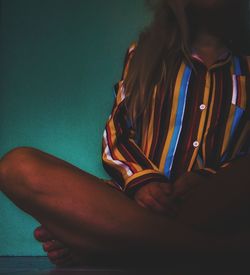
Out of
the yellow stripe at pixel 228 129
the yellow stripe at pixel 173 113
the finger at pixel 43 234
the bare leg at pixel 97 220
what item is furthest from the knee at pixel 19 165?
the yellow stripe at pixel 228 129

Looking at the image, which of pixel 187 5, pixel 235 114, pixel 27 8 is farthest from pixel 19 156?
pixel 27 8

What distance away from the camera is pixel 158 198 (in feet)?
2.81

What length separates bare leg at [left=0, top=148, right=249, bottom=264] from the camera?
2.50 feet

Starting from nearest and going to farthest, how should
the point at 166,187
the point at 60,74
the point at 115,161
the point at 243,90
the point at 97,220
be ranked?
1. the point at 97,220
2. the point at 166,187
3. the point at 115,161
4. the point at 243,90
5. the point at 60,74

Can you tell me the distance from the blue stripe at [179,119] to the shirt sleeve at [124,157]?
58mm

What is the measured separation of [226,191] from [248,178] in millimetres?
42

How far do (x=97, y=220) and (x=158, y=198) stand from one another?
0.47 feet

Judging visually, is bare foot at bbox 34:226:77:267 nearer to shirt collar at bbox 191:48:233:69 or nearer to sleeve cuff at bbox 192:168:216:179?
sleeve cuff at bbox 192:168:216:179

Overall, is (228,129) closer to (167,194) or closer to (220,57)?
(220,57)

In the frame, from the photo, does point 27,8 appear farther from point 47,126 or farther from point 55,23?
point 47,126

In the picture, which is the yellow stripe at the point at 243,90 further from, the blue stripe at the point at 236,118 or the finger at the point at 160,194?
the finger at the point at 160,194

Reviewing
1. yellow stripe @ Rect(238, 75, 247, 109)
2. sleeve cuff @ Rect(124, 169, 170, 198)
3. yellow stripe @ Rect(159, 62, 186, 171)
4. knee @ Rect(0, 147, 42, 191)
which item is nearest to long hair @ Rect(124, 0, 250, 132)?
yellow stripe @ Rect(159, 62, 186, 171)

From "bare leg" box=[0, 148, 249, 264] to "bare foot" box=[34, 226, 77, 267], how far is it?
96 millimetres

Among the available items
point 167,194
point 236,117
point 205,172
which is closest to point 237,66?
point 236,117
